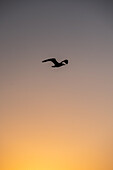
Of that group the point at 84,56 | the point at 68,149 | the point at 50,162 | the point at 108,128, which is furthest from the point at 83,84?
the point at 50,162

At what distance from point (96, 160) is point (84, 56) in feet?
2.86

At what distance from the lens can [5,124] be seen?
2.22 metres

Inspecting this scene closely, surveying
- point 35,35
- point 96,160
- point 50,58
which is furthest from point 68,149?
point 35,35

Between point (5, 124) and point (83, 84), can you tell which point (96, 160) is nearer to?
point (83, 84)

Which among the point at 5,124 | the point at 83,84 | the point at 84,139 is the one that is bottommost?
the point at 84,139

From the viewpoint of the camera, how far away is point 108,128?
218 centimetres

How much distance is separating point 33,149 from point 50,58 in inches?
30.5

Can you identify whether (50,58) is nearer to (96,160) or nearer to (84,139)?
(84,139)

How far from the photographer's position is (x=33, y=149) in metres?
2.20

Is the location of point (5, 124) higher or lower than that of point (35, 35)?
lower

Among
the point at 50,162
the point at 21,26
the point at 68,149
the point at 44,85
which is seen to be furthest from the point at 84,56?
the point at 50,162

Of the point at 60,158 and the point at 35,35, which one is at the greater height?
the point at 35,35

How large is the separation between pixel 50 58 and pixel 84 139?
733 mm

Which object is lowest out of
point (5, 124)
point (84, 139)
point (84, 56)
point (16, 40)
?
point (84, 139)
